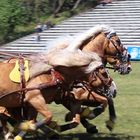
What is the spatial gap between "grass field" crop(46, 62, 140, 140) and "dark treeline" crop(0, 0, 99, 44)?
46.3 ft

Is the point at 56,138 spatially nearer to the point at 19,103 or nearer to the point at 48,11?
the point at 19,103

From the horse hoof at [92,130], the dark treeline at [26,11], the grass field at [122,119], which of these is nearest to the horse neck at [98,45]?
the horse hoof at [92,130]

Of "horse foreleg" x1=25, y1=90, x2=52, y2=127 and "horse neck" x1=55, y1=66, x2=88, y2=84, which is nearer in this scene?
"horse foreleg" x1=25, y1=90, x2=52, y2=127

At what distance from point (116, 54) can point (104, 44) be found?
26 centimetres

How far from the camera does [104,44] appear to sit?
7883 millimetres

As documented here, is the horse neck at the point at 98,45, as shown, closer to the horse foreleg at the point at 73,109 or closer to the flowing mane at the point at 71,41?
the flowing mane at the point at 71,41

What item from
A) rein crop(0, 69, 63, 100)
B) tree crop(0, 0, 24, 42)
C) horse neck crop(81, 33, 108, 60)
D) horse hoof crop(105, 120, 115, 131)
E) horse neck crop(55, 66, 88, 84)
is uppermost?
tree crop(0, 0, 24, 42)

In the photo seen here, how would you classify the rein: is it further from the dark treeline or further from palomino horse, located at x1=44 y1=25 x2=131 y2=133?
the dark treeline

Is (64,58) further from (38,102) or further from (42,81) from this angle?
(38,102)

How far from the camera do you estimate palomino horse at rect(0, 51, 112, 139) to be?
6.50 meters

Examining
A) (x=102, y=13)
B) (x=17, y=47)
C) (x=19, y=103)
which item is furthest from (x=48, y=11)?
(x=19, y=103)

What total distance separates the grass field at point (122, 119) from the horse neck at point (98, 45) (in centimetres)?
129

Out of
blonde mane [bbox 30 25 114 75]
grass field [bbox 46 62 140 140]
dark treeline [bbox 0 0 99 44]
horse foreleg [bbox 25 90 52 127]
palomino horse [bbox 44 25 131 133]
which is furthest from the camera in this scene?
dark treeline [bbox 0 0 99 44]

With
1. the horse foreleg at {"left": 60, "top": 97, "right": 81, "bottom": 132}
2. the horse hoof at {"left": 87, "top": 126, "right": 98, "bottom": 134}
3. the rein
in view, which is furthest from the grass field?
the rein
